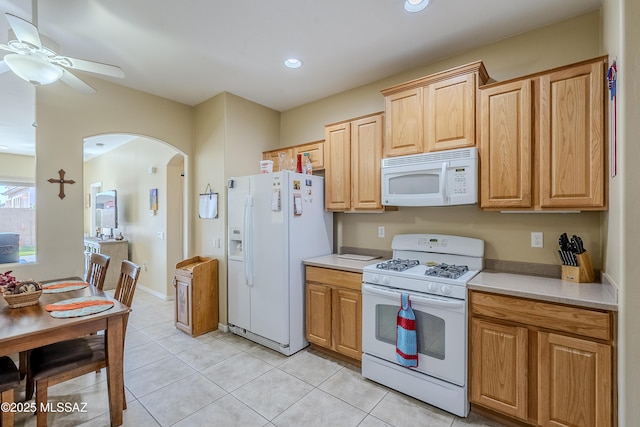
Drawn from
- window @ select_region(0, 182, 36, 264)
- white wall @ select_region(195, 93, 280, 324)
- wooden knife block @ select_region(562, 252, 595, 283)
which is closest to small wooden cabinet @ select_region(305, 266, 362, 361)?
white wall @ select_region(195, 93, 280, 324)

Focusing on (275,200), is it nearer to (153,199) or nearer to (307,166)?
(307,166)

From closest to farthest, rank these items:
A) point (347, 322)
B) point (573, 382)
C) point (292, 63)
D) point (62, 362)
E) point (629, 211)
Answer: point (629, 211)
point (573, 382)
point (62, 362)
point (347, 322)
point (292, 63)

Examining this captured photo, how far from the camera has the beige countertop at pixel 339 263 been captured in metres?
2.67

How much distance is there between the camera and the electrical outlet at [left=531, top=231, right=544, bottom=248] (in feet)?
7.40

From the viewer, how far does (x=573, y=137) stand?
1913 millimetres

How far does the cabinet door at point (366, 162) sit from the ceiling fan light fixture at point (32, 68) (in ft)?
7.75

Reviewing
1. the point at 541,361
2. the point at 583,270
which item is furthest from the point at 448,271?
the point at 583,270

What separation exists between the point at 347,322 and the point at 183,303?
6.51 feet

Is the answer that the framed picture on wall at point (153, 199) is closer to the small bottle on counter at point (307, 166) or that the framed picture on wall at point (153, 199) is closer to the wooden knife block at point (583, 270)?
the small bottle on counter at point (307, 166)

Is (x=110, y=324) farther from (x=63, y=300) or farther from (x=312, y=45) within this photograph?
(x=312, y=45)

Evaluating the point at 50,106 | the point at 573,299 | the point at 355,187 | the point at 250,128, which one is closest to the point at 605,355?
the point at 573,299

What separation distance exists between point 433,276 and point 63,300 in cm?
261

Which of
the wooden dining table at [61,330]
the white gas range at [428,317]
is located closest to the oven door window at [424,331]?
the white gas range at [428,317]

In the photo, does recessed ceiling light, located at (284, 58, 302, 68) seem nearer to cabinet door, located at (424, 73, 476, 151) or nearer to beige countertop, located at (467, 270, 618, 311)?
cabinet door, located at (424, 73, 476, 151)
